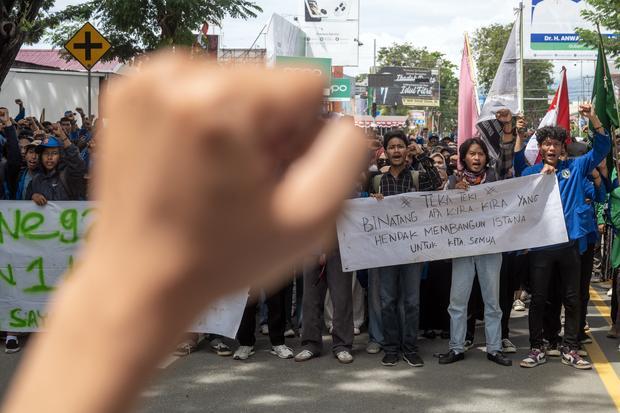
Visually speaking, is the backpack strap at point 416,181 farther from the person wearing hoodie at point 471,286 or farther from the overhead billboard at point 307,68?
the overhead billboard at point 307,68

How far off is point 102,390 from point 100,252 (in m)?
0.09

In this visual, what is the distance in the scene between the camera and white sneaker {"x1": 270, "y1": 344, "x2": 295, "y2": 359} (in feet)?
22.5

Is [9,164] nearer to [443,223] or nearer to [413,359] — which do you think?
[443,223]

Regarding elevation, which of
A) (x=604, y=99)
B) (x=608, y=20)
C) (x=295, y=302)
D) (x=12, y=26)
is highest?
(x=608, y=20)

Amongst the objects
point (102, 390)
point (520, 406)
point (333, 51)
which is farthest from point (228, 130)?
point (333, 51)

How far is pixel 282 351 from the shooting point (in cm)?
691

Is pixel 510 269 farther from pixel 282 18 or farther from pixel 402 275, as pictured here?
pixel 282 18

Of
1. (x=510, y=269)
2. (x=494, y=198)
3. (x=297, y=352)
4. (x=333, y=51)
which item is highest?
(x=333, y=51)

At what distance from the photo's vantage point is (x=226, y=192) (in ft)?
1.67

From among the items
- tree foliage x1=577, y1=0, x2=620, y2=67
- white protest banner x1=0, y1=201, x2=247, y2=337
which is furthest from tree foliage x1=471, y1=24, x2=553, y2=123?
white protest banner x1=0, y1=201, x2=247, y2=337

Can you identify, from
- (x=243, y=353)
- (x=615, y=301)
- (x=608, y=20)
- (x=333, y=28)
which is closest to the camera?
(x=243, y=353)

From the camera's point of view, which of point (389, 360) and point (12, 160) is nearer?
point (389, 360)

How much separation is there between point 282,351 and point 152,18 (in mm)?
14380

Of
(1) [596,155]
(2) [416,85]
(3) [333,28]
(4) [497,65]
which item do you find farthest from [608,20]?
(2) [416,85]
